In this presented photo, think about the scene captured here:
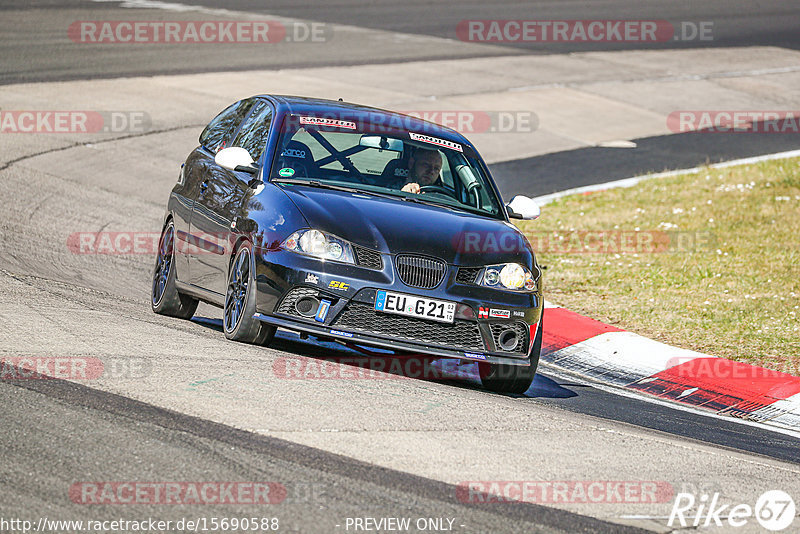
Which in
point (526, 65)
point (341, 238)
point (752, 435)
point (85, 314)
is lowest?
point (752, 435)

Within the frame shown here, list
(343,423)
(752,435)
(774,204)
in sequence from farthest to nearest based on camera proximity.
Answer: (774,204) → (752,435) → (343,423)

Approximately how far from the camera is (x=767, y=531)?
16.7 feet

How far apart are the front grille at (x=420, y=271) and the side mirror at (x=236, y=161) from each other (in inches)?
57.4

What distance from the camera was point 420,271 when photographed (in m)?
7.30

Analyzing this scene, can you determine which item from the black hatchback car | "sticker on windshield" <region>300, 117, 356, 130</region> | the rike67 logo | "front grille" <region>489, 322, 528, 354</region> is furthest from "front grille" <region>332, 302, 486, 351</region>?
the rike67 logo

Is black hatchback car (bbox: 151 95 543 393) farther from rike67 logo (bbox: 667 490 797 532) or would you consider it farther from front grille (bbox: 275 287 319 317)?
rike67 logo (bbox: 667 490 797 532)

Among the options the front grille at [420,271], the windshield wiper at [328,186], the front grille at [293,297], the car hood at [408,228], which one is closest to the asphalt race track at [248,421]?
the front grille at [293,297]

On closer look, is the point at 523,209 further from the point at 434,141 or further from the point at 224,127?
the point at 224,127

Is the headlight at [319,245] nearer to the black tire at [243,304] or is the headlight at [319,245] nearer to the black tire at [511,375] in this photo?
the black tire at [243,304]

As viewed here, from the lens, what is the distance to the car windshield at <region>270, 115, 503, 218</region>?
26.9 ft

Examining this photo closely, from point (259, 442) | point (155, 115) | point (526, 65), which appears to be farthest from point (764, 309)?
point (526, 65)

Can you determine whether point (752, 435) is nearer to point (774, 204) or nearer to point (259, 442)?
point (259, 442)

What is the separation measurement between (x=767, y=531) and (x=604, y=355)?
4.70 meters

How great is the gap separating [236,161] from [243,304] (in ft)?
3.55
